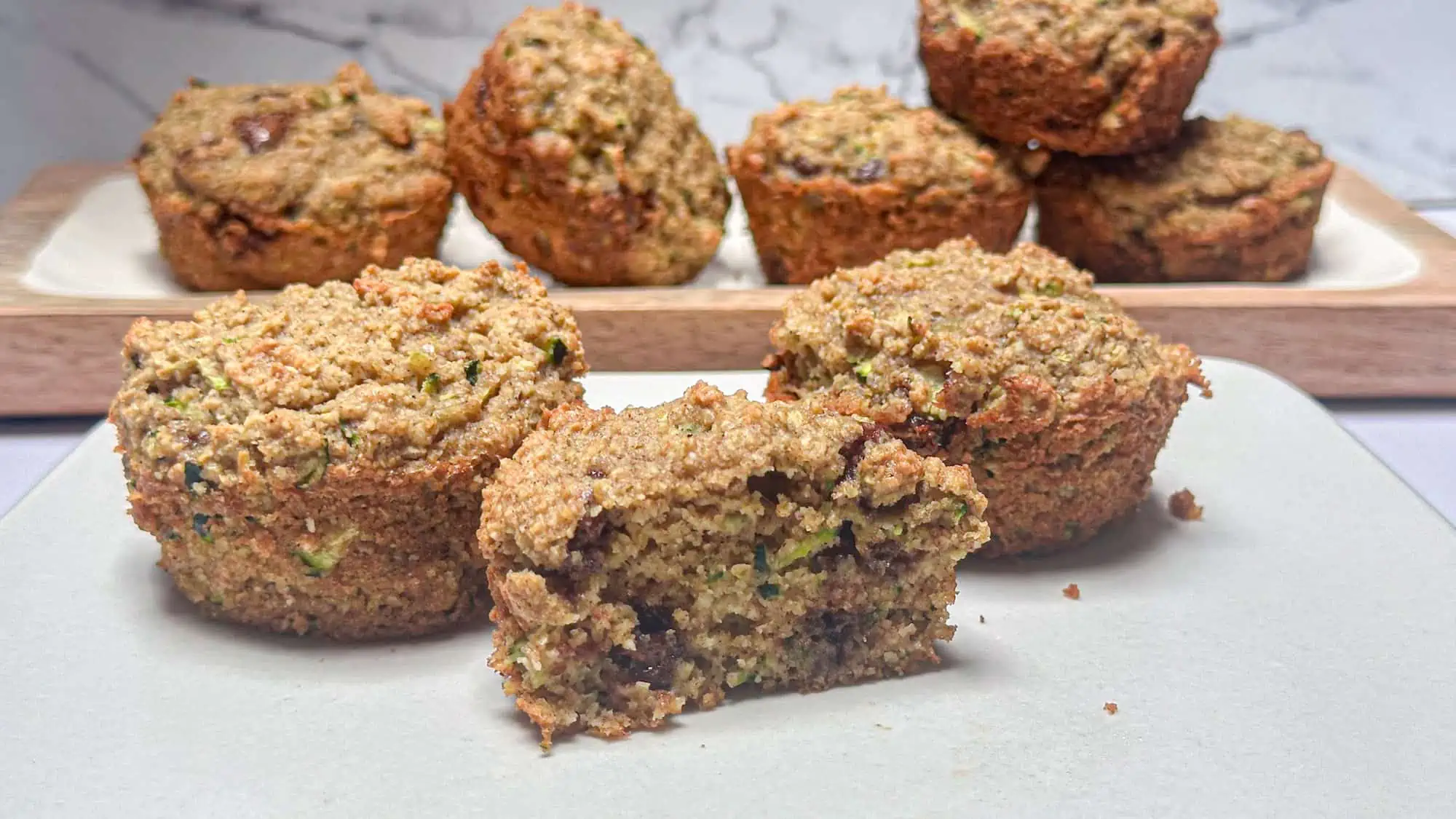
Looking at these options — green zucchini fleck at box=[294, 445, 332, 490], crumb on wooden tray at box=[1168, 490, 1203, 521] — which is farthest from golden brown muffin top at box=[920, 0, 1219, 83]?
green zucchini fleck at box=[294, 445, 332, 490]

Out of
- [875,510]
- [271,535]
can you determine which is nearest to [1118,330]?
[875,510]

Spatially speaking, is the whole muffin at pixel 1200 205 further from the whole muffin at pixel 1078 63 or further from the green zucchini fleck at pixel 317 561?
the green zucchini fleck at pixel 317 561

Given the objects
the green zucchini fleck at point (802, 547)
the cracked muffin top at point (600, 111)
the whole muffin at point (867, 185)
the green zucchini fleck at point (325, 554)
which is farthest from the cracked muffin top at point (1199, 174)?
the green zucchini fleck at point (325, 554)

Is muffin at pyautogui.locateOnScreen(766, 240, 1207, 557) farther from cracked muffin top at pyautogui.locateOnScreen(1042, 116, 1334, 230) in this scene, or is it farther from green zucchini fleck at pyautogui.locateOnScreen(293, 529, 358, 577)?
cracked muffin top at pyautogui.locateOnScreen(1042, 116, 1334, 230)

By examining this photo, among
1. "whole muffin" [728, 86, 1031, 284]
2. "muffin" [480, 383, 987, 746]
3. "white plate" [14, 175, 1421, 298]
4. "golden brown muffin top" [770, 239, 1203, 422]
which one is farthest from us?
"white plate" [14, 175, 1421, 298]

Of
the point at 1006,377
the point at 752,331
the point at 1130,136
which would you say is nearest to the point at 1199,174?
the point at 1130,136

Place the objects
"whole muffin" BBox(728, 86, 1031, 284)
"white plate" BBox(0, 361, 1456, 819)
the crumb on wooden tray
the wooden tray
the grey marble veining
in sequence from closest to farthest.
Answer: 1. "white plate" BBox(0, 361, 1456, 819)
2. the crumb on wooden tray
3. the wooden tray
4. "whole muffin" BBox(728, 86, 1031, 284)
5. the grey marble veining

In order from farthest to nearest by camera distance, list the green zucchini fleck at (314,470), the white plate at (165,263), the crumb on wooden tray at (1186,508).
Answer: the white plate at (165,263)
the crumb on wooden tray at (1186,508)
the green zucchini fleck at (314,470)

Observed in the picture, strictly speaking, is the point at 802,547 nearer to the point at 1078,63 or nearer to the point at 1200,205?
the point at 1078,63
